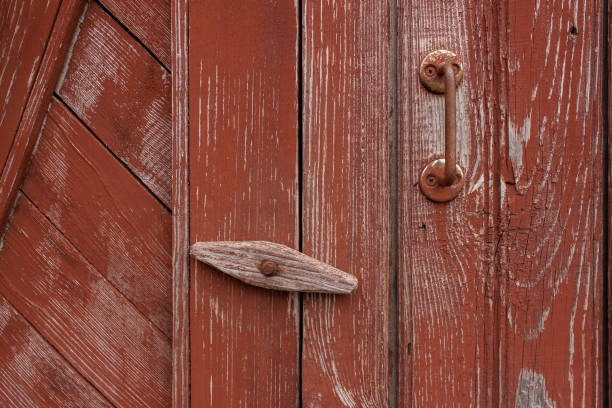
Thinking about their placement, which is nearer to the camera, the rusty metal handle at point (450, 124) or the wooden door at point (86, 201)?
the rusty metal handle at point (450, 124)

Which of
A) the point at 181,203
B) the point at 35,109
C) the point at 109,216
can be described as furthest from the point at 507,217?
the point at 35,109

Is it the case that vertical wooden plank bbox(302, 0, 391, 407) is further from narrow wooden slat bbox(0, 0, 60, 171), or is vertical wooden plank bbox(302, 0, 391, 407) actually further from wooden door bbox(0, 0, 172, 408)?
narrow wooden slat bbox(0, 0, 60, 171)

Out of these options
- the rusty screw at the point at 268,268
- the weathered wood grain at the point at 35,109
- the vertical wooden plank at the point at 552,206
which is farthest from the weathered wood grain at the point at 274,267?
the weathered wood grain at the point at 35,109

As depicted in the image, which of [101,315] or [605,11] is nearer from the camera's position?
[605,11]

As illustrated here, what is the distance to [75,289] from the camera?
674mm

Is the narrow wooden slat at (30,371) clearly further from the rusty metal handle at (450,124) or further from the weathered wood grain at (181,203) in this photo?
the rusty metal handle at (450,124)

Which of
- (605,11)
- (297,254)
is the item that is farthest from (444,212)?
(605,11)

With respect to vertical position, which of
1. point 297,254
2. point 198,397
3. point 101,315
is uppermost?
point 297,254

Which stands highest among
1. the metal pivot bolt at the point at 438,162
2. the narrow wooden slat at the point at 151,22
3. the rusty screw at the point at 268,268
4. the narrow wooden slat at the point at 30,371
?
the narrow wooden slat at the point at 151,22

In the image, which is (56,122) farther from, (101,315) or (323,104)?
(323,104)

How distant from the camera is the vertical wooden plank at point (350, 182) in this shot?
23.1 inches

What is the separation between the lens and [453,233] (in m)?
0.58

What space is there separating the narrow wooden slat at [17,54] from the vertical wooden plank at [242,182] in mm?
272

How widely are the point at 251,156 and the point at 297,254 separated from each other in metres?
0.16
